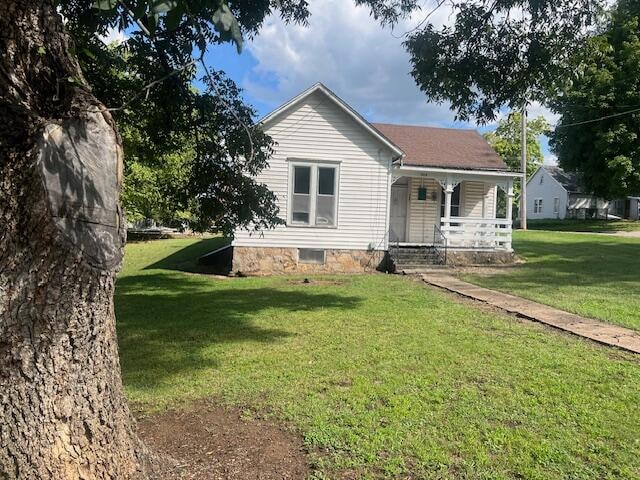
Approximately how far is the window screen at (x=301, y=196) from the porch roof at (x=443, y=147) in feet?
10.3

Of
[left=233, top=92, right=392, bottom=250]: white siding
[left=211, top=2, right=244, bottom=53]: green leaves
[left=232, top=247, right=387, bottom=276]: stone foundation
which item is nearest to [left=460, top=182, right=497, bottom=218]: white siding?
[left=233, top=92, right=392, bottom=250]: white siding

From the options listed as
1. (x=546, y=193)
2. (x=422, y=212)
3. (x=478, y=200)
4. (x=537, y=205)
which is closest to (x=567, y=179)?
(x=546, y=193)

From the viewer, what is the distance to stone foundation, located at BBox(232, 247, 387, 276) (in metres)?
Result: 14.8

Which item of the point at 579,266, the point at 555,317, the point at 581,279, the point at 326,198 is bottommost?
the point at 555,317

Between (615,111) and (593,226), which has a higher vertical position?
(615,111)

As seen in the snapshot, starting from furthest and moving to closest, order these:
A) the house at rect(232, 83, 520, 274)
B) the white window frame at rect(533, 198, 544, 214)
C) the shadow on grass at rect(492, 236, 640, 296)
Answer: the white window frame at rect(533, 198, 544, 214), the house at rect(232, 83, 520, 274), the shadow on grass at rect(492, 236, 640, 296)

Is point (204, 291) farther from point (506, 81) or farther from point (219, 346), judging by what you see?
point (506, 81)

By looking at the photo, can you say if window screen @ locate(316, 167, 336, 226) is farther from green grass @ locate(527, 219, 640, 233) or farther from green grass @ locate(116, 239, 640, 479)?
green grass @ locate(527, 219, 640, 233)

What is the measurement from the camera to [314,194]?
49.8 ft

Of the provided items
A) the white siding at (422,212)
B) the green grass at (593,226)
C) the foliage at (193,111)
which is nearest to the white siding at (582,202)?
the green grass at (593,226)

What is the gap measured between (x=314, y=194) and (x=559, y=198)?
42105 mm

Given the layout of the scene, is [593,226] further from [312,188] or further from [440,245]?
[312,188]

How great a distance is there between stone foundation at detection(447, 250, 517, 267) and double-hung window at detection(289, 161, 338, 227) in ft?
12.9

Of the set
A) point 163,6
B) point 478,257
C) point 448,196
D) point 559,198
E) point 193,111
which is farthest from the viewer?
point 559,198
